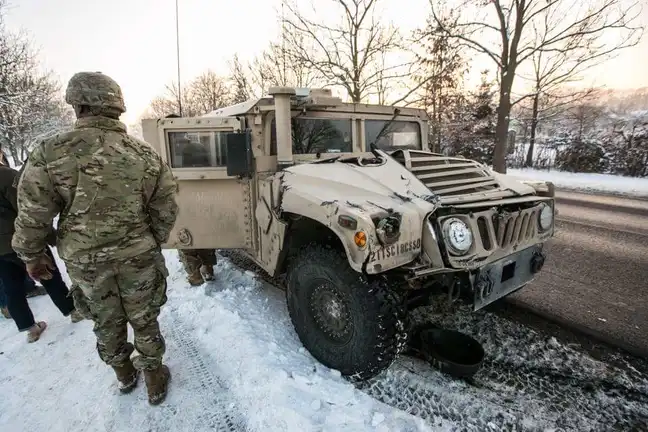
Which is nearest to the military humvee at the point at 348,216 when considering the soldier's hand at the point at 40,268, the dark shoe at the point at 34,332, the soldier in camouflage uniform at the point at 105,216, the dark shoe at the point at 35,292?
the soldier in camouflage uniform at the point at 105,216

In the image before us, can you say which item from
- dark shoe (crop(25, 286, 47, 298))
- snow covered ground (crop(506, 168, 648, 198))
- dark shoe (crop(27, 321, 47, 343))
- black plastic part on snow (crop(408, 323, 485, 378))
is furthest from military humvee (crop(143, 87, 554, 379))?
snow covered ground (crop(506, 168, 648, 198))

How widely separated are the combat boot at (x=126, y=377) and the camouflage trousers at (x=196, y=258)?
62.2 inches

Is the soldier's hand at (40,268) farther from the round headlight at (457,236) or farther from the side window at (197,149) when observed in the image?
the round headlight at (457,236)

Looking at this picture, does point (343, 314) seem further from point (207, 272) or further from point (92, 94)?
point (207, 272)

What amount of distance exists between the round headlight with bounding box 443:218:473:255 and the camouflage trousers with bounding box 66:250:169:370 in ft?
5.81

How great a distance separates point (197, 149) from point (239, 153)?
54cm

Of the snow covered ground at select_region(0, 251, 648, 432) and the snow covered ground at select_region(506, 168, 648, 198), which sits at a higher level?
the snow covered ground at select_region(506, 168, 648, 198)

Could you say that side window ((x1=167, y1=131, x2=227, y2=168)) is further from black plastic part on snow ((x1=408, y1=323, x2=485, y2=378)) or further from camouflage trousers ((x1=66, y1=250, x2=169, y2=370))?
black plastic part on snow ((x1=408, y1=323, x2=485, y2=378))

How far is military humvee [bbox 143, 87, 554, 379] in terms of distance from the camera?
221 centimetres

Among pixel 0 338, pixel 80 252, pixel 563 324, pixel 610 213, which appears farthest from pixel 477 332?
pixel 610 213

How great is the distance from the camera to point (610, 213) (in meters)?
8.01

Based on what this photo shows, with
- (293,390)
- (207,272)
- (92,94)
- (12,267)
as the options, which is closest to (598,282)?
(293,390)

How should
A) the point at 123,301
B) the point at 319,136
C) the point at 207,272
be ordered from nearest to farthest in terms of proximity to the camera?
the point at 123,301 → the point at 319,136 → the point at 207,272

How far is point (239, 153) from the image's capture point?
3016 millimetres
